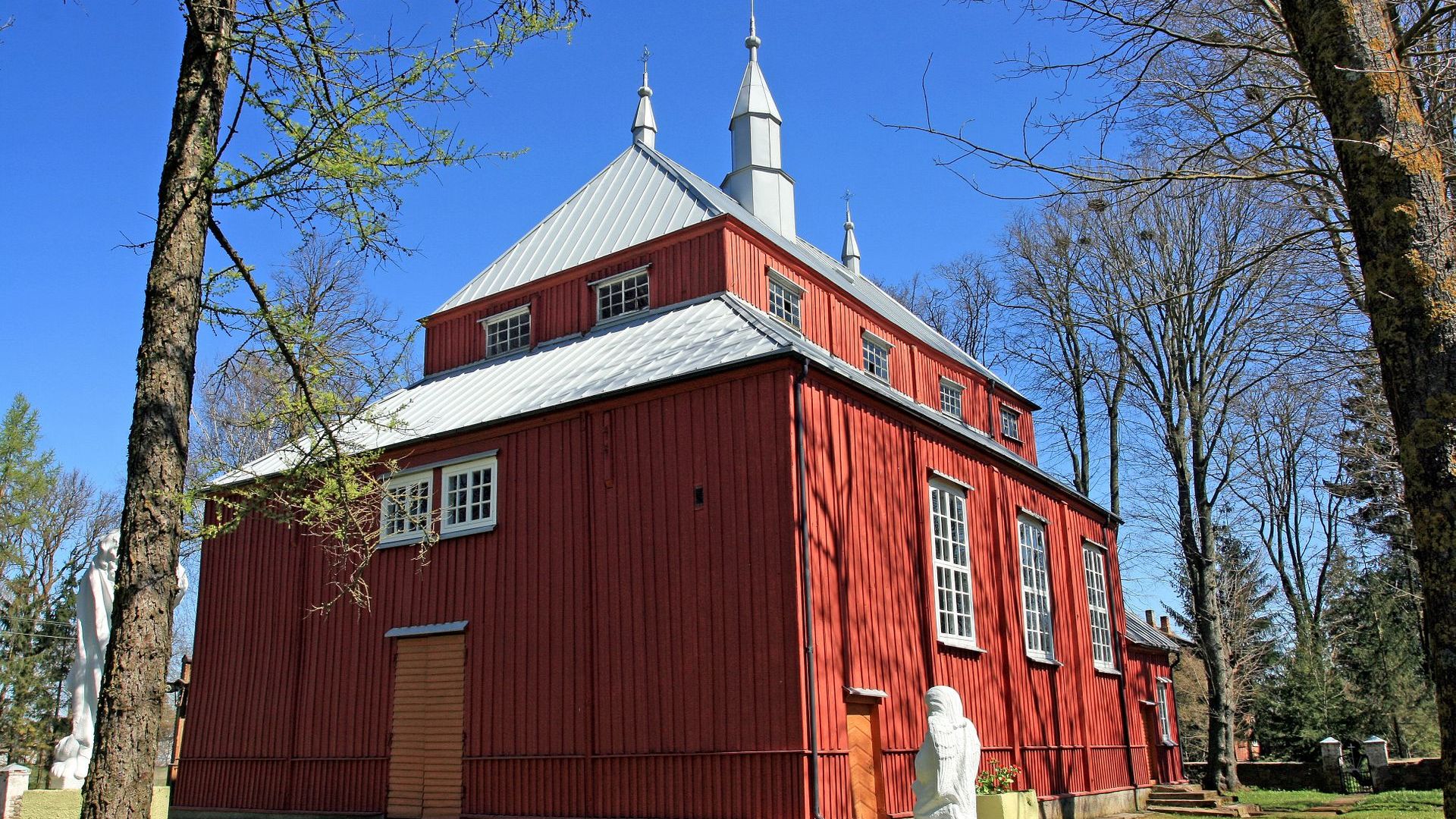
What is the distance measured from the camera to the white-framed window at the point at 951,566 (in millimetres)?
15148

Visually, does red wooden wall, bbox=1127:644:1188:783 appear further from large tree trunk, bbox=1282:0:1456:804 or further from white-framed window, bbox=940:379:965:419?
large tree trunk, bbox=1282:0:1456:804

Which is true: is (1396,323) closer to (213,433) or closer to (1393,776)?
(1393,776)

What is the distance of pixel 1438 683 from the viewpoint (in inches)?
213

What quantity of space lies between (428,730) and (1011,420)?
620 inches

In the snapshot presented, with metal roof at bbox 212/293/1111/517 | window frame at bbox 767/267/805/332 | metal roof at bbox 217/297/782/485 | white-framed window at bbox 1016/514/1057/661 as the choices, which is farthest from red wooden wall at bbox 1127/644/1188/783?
metal roof at bbox 217/297/782/485

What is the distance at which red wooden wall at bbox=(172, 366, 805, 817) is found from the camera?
40.3 feet

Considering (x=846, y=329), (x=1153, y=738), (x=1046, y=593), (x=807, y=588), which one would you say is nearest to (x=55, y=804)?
(x=807, y=588)

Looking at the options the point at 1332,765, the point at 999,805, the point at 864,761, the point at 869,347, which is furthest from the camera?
the point at 1332,765

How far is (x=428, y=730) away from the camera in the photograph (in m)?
14.8

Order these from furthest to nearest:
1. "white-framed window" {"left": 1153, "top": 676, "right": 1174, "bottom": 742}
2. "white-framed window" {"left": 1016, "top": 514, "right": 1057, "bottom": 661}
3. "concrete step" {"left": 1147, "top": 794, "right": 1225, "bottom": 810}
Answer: "white-framed window" {"left": 1153, "top": 676, "right": 1174, "bottom": 742} < "concrete step" {"left": 1147, "top": 794, "right": 1225, "bottom": 810} < "white-framed window" {"left": 1016, "top": 514, "right": 1057, "bottom": 661}

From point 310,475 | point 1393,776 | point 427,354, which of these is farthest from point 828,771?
point 1393,776

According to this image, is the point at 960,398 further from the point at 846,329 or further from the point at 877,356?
the point at 846,329

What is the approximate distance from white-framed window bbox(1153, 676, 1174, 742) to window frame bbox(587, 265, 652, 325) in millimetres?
15060

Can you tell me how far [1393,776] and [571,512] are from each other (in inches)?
864
